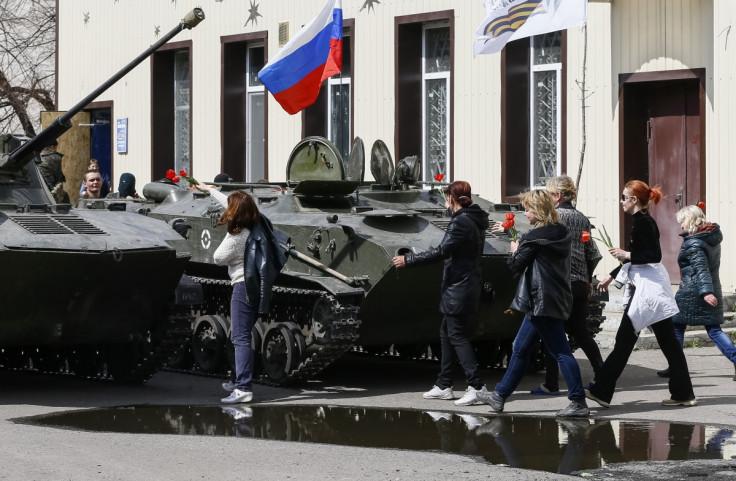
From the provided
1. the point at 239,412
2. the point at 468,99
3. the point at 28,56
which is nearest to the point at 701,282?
the point at 239,412

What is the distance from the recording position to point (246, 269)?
36.3 feet

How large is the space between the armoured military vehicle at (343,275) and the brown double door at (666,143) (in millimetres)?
4338

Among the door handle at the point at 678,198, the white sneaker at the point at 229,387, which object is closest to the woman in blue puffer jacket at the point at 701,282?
the white sneaker at the point at 229,387

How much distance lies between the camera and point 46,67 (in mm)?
31453

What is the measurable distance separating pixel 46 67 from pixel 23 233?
70.1 ft

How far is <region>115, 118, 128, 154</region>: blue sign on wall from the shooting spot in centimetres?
2564

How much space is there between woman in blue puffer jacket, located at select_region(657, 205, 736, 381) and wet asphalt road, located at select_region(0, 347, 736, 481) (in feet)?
1.52

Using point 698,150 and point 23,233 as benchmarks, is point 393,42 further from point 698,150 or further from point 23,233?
point 23,233

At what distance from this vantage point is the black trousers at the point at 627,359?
34.7 feet

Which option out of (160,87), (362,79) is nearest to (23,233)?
(362,79)

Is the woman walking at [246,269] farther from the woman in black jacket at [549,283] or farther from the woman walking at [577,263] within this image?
the woman walking at [577,263]

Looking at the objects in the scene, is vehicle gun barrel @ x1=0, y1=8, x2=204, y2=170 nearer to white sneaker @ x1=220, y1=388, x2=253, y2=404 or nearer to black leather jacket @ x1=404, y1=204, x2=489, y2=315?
white sneaker @ x1=220, y1=388, x2=253, y2=404

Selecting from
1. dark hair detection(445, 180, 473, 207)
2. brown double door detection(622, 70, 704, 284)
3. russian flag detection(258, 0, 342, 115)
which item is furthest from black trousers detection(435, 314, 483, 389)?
brown double door detection(622, 70, 704, 284)

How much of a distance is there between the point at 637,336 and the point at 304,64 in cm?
635
